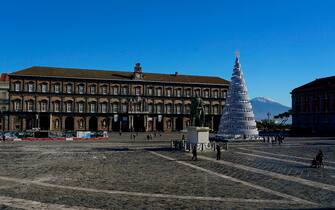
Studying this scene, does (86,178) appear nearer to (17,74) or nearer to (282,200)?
(282,200)

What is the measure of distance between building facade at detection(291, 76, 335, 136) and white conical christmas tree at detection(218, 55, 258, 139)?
33.3 metres

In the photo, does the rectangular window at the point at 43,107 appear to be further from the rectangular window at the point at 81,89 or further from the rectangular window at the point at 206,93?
the rectangular window at the point at 206,93

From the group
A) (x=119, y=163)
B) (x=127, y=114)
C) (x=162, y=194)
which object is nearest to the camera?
(x=162, y=194)

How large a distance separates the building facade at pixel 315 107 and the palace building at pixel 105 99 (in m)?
17.4

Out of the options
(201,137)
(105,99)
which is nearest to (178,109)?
(105,99)

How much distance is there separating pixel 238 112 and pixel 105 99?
142 feet

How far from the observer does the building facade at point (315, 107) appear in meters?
72.8

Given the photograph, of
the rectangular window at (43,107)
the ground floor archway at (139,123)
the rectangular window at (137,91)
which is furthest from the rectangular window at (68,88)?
the ground floor archway at (139,123)

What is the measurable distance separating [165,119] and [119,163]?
62312mm

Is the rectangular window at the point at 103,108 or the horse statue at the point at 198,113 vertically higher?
the rectangular window at the point at 103,108

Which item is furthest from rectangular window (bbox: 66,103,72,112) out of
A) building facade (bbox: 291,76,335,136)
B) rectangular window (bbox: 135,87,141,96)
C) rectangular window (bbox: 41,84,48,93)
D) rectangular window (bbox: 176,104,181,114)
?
building facade (bbox: 291,76,335,136)

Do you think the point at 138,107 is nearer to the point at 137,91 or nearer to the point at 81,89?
the point at 137,91

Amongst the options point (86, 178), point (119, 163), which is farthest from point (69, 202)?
point (119, 163)

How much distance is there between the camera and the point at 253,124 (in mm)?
43531
